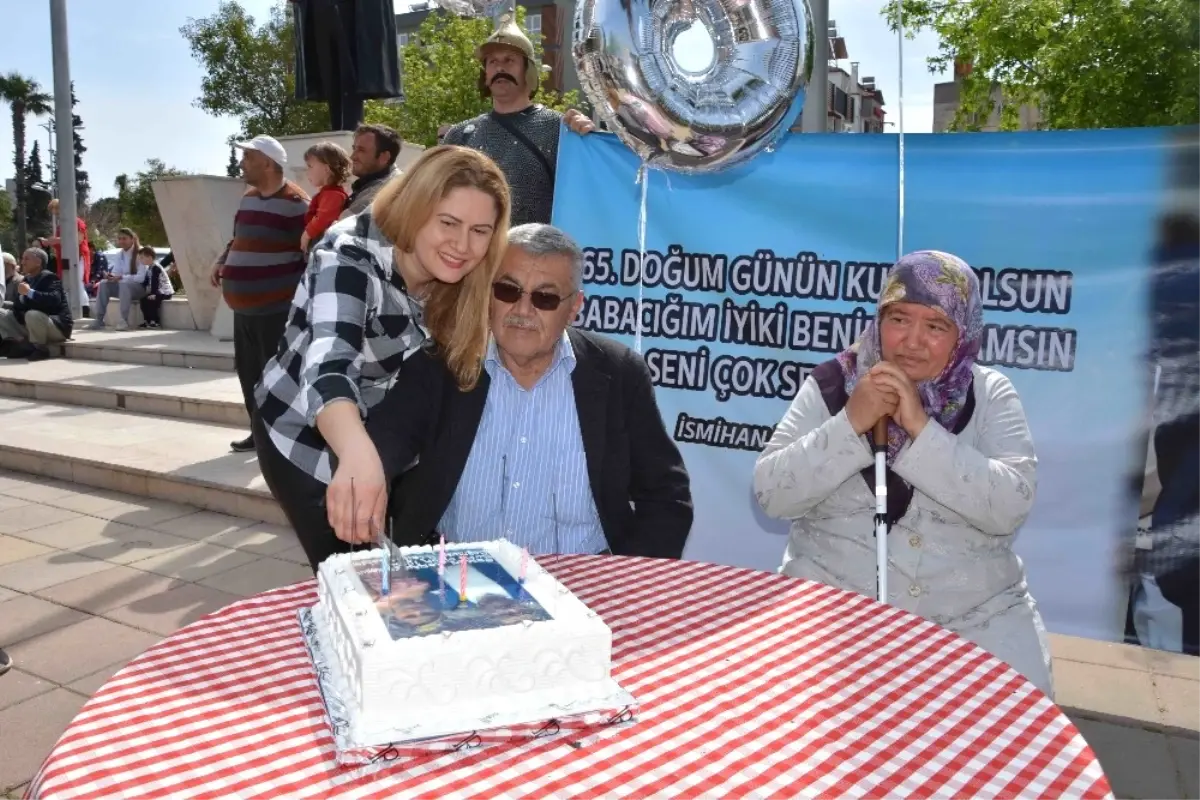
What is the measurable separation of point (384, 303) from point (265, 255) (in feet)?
11.8

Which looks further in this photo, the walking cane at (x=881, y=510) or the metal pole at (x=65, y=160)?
the metal pole at (x=65, y=160)

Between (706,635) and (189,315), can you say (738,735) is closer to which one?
(706,635)

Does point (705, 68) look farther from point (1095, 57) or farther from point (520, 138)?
point (1095, 57)

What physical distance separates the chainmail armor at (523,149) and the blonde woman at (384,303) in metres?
1.86

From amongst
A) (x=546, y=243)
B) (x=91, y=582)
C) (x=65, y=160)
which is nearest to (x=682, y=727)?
(x=546, y=243)

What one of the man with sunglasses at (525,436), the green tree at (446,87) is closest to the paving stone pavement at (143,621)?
the man with sunglasses at (525,436)

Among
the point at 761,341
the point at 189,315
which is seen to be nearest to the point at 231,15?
the point at 189,315

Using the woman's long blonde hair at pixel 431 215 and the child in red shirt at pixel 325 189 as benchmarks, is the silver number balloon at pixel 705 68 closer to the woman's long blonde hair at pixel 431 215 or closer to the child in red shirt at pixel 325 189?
the woman's long blonde hair at pixel 431 215

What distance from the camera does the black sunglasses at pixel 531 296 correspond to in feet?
7.55

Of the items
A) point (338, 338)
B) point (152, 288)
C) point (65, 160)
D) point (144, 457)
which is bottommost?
point (144, 457)

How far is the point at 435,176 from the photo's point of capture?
217 cm

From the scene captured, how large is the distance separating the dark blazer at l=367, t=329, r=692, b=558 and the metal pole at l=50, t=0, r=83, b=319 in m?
12.9

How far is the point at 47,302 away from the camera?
35.4ft

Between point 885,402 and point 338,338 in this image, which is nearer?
point 338,338
